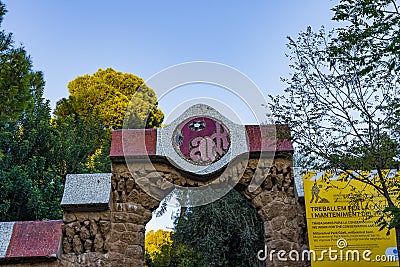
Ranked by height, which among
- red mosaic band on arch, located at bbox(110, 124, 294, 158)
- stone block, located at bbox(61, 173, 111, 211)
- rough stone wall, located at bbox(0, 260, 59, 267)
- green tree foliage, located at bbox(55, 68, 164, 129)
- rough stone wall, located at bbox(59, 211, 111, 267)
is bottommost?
rough stone wall, located at bbox(0, 260, 59, 267)

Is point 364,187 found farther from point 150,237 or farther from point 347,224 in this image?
point 150,237

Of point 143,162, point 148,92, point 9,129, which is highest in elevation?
point 148,92

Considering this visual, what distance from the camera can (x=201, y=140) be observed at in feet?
23.0

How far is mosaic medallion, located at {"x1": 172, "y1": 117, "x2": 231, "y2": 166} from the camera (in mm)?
6934

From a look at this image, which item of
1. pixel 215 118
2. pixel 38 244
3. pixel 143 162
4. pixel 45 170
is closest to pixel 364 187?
pixel 215 118

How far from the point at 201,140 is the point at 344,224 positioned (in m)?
2.35

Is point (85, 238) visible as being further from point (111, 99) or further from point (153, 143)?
point (111, 99)

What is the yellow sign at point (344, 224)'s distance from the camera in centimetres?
635

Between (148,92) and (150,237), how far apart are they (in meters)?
5.60

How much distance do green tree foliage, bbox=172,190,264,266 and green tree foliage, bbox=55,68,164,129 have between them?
7.25 m

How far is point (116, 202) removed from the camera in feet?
22.7

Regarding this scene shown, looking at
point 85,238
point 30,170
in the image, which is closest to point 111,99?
point 30,170

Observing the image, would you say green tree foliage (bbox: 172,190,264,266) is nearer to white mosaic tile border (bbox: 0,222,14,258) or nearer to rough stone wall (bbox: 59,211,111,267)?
rough stone wall (bbox: 59,211,111,267)

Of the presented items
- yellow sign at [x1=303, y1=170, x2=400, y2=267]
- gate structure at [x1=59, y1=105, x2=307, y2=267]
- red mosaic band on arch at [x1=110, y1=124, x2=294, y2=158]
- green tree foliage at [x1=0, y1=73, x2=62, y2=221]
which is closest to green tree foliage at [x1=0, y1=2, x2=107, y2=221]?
green tree foliage at [x1=0, y1=73, x2=62, y2=221]
